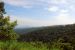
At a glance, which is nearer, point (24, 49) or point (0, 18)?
→ point (24, 49)

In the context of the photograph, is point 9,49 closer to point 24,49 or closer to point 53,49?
point 24,49

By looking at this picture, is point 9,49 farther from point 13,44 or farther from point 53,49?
point 53,49

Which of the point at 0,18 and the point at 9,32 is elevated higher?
the point at 0,18

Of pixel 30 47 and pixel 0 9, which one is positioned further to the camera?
pixel 0 9

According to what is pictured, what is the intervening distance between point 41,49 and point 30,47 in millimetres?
267

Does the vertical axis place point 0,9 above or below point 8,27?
above

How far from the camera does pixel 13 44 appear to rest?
5664 mm

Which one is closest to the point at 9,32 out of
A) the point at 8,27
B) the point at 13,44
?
the point at 8,27

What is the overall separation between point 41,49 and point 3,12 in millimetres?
43922

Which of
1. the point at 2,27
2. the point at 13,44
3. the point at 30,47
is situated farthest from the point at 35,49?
the point at 2,27

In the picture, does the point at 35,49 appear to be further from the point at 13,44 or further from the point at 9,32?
the point at 9,32

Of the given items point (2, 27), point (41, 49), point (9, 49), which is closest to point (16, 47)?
Result: point (9, 49)

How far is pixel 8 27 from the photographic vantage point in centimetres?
4984

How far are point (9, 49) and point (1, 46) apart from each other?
25cm
